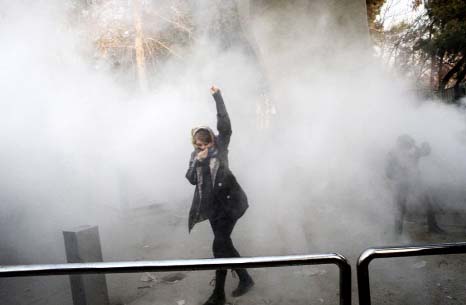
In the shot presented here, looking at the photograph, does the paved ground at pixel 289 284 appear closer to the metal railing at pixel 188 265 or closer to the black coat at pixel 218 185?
the black coat at pixel 218 185

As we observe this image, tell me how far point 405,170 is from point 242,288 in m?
2.73

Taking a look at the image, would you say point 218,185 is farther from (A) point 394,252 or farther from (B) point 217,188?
(A) point 394,252

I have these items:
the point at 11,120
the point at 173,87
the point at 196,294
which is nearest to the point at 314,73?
the point at 173,87

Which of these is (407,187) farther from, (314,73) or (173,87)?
(173,87)

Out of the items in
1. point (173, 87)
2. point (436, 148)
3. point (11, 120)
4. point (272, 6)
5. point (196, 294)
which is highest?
point (272, 6)

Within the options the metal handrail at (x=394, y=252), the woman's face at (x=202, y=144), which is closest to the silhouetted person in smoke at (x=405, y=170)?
the woman's face at (x=202, y=144)

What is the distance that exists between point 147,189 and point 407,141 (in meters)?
6.02

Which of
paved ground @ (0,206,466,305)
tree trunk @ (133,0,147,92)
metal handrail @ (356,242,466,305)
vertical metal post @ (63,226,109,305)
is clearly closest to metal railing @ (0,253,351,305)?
metal handrail @ (356,242,466,305)

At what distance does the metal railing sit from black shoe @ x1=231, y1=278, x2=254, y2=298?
1977mm

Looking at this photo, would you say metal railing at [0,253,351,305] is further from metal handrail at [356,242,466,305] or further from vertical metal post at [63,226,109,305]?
vertical metal post at [63,226,109,305]

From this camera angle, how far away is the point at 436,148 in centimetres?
586

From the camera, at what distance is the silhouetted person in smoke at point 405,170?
450 centimetres

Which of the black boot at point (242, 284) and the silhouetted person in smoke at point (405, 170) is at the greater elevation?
the silhouetted person in smoke at point (405, 170)

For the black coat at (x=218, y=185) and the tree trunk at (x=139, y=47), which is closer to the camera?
the black coat at (x=218, y=185)
